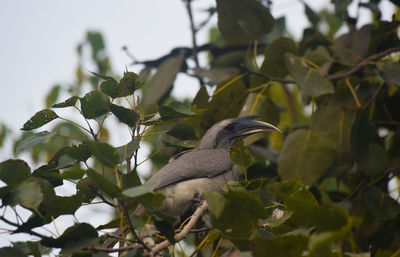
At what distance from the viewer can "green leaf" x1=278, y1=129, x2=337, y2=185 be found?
335cm

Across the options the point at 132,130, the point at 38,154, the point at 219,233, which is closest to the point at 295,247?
the point at 219,233

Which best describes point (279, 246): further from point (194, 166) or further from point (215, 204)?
point (194, 166)

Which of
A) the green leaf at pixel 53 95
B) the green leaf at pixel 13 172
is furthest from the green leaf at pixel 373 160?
the green leaf at pixel 53 95

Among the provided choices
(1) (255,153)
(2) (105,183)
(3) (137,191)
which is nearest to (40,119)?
(2) (105,183)

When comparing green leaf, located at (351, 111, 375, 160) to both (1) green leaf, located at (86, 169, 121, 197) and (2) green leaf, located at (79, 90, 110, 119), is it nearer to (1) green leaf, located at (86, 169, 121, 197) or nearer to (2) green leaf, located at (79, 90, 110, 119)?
(2) green leaf, located at (79, 90, 110, 119)

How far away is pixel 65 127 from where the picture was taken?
605 centimetres

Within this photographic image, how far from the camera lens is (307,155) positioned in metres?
3.40

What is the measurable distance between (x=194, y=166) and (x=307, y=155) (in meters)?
0.84

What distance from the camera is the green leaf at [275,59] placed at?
399cm

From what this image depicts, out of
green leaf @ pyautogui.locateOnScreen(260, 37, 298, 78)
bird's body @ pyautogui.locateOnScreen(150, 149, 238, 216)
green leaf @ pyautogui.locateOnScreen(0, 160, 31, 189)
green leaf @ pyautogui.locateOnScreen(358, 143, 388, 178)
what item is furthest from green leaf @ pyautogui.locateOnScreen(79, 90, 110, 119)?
green leaf @ pyautogui.locateOnScreen(260, 37, 298, 78)

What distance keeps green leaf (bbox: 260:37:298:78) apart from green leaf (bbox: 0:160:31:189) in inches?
93.1

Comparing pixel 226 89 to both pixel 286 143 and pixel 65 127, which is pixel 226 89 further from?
pixel 65 127

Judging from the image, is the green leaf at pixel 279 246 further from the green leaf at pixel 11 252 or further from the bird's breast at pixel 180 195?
the bird's breast at pixel 180 195

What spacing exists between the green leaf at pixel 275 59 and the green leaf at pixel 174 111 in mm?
1577
